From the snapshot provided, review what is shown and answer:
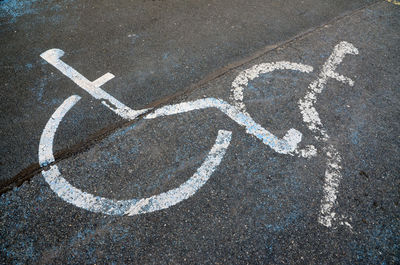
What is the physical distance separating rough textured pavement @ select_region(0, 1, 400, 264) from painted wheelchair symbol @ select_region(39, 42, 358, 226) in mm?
52

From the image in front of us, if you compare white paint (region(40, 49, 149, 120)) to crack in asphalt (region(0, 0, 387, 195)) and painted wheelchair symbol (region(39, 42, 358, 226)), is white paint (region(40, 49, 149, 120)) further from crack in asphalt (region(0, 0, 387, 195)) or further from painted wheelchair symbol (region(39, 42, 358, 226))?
crack in asphalt (region(0, 0, 387, 195))

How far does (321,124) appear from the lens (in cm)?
290

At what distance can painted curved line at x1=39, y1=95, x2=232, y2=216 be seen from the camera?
228 cm

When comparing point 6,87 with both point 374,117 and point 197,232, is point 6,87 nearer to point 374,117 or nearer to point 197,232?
point 197,232

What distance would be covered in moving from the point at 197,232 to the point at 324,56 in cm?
303

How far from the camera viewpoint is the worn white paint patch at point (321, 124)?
2.31 metres

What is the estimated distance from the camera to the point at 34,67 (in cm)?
356

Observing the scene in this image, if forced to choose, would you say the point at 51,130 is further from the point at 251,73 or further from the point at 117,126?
the point at 251,73

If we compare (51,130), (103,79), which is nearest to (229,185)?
(51,130)

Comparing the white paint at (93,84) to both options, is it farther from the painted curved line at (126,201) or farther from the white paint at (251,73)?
the white paint at (251,73)

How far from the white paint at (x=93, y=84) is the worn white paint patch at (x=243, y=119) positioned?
0.25 metres

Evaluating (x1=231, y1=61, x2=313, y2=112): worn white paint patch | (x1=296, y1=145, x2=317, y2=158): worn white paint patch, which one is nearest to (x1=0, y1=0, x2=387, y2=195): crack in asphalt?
(x1=231, y1=61, x2=313, y2=112): worn white paint patch

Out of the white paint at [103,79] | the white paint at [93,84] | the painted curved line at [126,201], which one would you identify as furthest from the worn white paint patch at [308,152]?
the white paint at [103,79]

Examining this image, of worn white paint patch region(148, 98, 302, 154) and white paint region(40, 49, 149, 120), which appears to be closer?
worn white paint patch region(148, 98, 302, 154)
